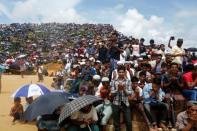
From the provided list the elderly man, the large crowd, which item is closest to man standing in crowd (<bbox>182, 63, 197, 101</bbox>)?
the large crowd

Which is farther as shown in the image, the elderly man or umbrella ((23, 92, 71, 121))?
umbrella ((23, 92, 71, 121))

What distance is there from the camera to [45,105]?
10023 mm

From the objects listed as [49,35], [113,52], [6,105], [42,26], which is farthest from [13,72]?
[42,26]

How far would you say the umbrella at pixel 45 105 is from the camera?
9906mm

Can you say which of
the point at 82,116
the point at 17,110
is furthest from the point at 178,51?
the point at 82,116

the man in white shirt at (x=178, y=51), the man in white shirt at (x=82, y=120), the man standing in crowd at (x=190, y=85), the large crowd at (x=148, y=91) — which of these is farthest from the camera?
the man in white shirt at (x=178, y=51)

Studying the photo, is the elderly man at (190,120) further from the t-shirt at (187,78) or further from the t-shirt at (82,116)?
the t-shirt at (187,78)

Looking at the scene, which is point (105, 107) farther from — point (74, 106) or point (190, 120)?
point (190, 120)

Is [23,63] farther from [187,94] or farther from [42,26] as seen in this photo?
[42,26]

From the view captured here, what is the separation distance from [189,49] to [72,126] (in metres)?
7.73

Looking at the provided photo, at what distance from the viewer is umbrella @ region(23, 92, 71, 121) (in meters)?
9.91

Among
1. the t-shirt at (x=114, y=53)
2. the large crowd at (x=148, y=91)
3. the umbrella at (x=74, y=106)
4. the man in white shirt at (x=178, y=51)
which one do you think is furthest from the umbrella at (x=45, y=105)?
the t-shirt at (x=114, y=53)

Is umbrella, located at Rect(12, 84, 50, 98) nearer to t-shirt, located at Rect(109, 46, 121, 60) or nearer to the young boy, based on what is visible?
the young boy

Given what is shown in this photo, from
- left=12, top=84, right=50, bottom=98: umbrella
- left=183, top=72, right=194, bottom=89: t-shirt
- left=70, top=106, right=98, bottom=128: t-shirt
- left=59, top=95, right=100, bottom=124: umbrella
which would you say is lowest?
left=70, top=106, right=98, bottom=128: t-shirt
